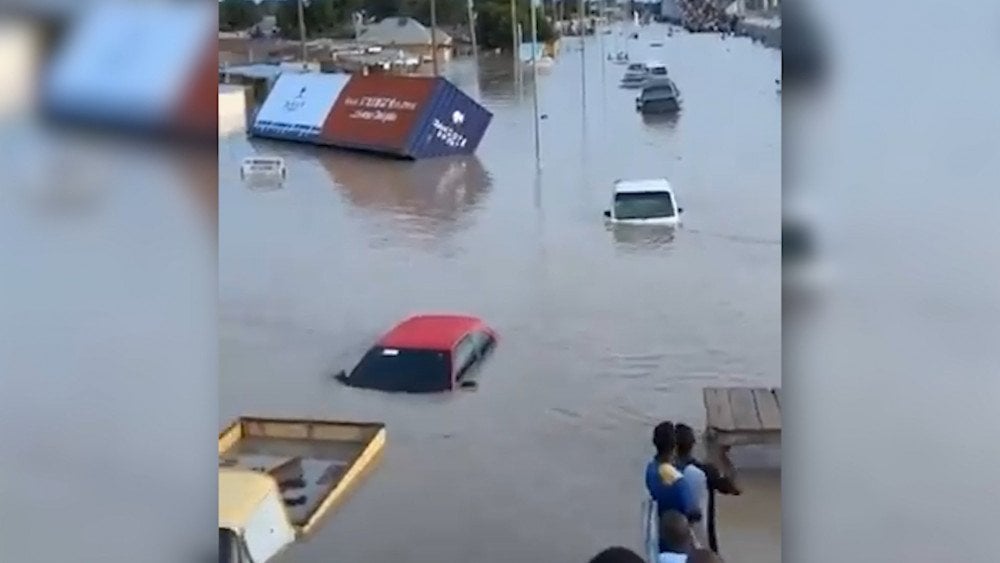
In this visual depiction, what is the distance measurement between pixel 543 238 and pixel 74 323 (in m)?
0.66

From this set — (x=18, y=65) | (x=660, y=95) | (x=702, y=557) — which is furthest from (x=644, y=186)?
(x=18, y=65)

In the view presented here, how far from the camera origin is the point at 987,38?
1719 millimetres

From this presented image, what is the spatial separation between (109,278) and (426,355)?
Answer: 449 millimetres

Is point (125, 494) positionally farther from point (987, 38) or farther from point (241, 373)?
point (987, 38)

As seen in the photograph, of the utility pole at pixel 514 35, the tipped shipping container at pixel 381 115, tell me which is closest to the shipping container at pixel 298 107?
the tipped shipping container at pixel 381 115

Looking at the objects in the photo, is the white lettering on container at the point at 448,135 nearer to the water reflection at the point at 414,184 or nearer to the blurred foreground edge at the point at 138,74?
the water reflection at the point at 414,184

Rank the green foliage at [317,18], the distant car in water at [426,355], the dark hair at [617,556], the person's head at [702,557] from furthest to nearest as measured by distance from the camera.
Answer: the green foliage at [317,18]
the distant car in water at [426,355]
the person's head at [702,557]
the dark hair at [617,556]

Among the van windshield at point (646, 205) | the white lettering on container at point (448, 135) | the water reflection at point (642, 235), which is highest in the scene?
the white lettering on container at point (448, 135)

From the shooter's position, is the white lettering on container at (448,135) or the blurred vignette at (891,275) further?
the white lettering on container at (448,135)

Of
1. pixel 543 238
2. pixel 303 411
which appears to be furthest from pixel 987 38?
pixel 303 411

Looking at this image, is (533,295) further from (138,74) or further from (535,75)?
(138,74)

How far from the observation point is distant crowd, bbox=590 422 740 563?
1.76m

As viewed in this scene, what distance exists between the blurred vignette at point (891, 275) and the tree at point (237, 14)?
734mm

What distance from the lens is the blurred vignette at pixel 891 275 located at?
172 centimetres
